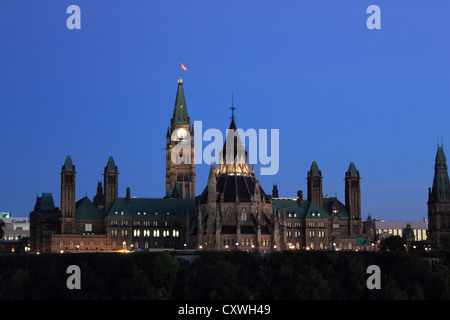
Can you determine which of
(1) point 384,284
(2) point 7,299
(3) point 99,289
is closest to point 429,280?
(1) point 384,284

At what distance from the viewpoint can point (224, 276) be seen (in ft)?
468

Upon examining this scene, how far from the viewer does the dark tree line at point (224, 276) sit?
138375 millimetres

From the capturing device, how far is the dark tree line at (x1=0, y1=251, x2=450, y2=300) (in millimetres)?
138375

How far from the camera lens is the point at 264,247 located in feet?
648

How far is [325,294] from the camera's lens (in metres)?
139

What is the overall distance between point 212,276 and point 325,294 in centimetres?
1831

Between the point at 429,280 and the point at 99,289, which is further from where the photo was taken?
the point at 429,280
